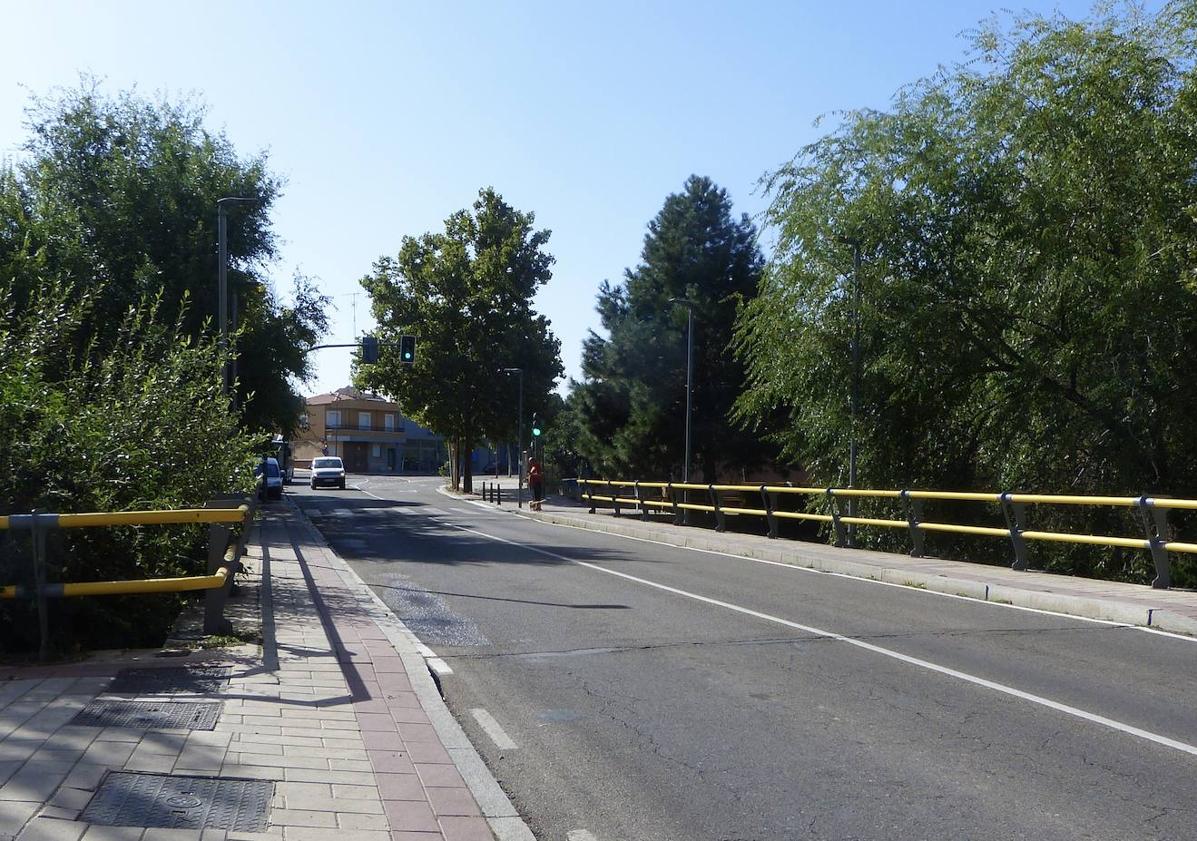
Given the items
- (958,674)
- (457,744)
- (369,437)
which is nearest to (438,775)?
(457,744)

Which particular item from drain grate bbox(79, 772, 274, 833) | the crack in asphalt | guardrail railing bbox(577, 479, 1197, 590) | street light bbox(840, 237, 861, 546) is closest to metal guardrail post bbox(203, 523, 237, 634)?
the crack in asphalt

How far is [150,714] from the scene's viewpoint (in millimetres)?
6227

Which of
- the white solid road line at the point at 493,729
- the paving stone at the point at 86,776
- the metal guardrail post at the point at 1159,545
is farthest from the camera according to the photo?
the metal guardrail post at the point at 1159,545

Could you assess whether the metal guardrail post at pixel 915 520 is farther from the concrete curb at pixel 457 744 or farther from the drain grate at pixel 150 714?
the drain grate at pixel 150 714

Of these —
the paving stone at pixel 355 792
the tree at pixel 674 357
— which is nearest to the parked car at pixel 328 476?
the tree at pixel 674 357

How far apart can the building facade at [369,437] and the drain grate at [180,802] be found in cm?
11911

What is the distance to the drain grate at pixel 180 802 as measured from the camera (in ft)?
14.9

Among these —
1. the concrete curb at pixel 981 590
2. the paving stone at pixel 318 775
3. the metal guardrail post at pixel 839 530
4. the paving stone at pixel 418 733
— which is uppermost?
the metal guardrail post at pixel 839 530

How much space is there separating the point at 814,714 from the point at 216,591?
4.61m

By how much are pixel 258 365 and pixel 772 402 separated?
17.4 metres

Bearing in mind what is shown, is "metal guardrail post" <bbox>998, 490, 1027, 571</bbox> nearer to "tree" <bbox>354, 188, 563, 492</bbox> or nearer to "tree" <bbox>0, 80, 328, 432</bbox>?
"tree" <bbox>0, 80, 328, 432</bbox>

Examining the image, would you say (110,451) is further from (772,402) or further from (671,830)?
(772,402)

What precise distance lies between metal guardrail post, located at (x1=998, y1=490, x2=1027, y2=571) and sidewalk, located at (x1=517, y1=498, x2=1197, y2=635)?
195mm

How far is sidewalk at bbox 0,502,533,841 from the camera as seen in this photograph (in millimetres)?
4617
